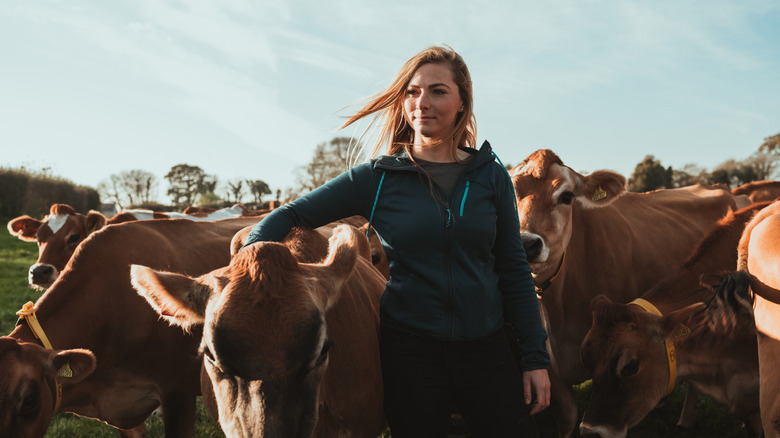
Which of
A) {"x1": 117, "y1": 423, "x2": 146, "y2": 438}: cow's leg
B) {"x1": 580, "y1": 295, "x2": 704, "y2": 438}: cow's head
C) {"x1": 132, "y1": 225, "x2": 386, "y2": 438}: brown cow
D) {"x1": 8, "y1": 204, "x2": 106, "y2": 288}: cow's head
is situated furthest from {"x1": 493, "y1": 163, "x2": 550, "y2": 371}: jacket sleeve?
{"x1": 8, "y1": 204, "x2": 106, "y2": 288}: cow's head

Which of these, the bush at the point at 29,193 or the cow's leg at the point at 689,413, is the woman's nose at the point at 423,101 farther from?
the bush at the point at 29,193

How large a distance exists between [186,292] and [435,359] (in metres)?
1.12

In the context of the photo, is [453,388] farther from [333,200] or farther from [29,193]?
[29,193]

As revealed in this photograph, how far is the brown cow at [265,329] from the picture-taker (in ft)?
6.53

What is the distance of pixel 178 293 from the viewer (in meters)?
2.26

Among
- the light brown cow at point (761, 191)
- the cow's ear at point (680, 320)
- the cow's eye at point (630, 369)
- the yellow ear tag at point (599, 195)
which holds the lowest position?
the cow's eye at point (630, 369)

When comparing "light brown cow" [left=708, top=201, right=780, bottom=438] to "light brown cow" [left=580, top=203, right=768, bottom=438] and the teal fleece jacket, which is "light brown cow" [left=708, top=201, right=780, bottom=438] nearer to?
"light brown cow" [left=580, top=203, right=768, bottom=438]

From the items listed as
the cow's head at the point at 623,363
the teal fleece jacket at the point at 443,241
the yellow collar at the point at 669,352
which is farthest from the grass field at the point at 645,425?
the teal fleece jacket at the point at 443,241

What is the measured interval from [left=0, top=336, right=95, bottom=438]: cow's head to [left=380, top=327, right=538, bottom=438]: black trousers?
222 cm

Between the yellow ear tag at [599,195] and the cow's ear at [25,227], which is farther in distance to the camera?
the cow's ear at [25,227]

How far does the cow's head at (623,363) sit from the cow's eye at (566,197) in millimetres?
1160

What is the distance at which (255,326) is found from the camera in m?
1.99

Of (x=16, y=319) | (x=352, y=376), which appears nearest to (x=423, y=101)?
(x=352, y=376)

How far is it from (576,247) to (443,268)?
134 inches
